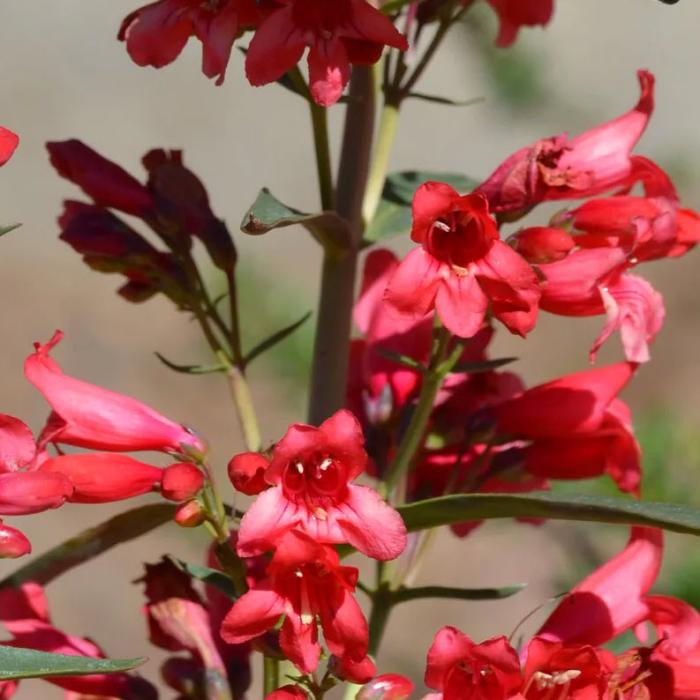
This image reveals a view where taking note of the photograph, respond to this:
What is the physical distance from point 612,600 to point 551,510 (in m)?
0.24

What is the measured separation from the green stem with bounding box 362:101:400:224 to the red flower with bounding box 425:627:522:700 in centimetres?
42

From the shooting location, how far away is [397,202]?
3.83 feet

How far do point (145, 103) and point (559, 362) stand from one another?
217cm

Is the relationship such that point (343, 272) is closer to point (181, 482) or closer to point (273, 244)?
point (181, 482)

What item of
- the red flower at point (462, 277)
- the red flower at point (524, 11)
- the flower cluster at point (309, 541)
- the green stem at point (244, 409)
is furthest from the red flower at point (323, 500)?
the red flower at point (524, 11)

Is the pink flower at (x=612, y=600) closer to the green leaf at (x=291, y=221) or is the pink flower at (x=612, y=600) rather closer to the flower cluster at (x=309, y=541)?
the flower cluster at (x=309, y=541)

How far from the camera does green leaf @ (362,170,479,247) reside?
3.68ft

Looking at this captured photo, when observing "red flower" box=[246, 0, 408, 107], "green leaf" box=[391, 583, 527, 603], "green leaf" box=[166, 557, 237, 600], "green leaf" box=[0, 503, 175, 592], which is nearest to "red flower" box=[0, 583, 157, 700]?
"green leaf" box=[0, 503, 175, 592]

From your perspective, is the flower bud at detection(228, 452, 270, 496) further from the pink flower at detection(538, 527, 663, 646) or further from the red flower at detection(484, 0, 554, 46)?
the red flower at detection(484, 0, 554, 46)

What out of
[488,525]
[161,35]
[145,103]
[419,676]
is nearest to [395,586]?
[161,35]

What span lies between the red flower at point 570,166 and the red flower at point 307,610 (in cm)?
32

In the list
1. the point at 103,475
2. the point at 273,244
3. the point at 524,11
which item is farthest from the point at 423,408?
the point at 273,244

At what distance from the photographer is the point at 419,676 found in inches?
113

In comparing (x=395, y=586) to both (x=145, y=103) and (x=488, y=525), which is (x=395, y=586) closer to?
(x=488, y=525)
